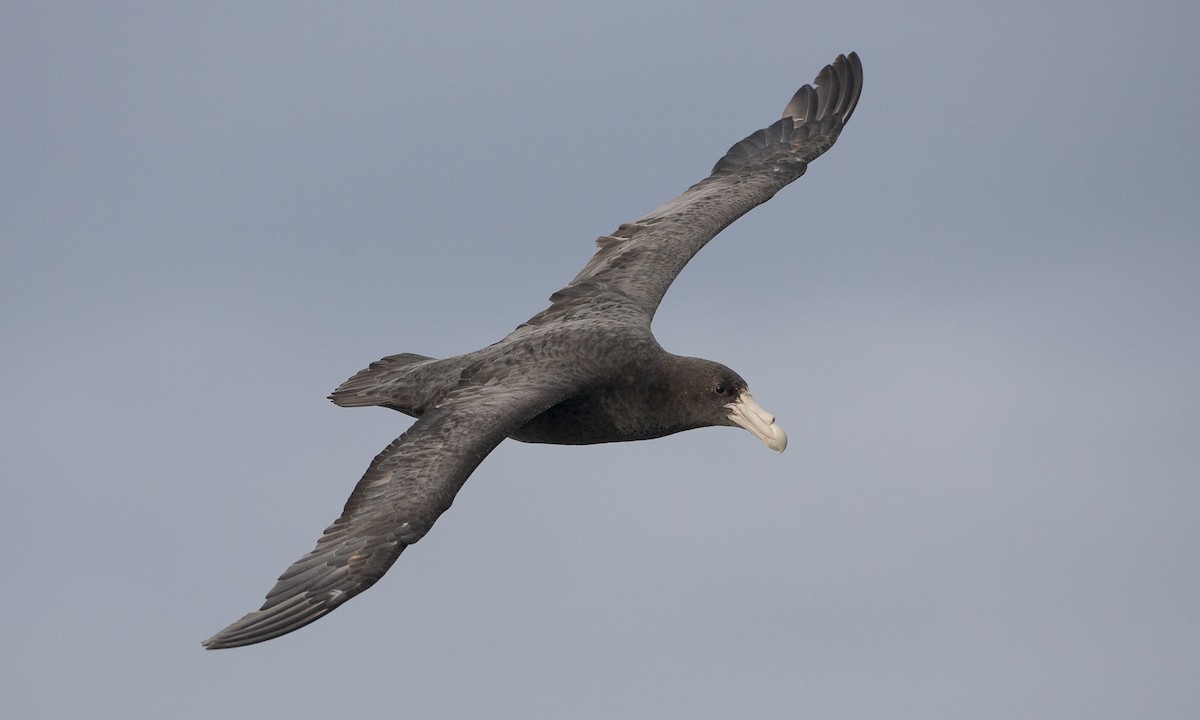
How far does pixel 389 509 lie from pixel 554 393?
2.76 meters

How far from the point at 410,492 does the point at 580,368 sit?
3210mm

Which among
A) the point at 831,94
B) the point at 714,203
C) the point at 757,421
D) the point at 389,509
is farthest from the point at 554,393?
the point at 831,94

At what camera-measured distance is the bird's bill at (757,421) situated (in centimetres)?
2008

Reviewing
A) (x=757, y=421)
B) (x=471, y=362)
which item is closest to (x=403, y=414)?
(x=471, y=362)

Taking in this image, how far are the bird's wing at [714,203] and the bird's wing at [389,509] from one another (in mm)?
3307

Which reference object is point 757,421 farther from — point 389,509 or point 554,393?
point 389,509

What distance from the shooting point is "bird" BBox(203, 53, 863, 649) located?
1781 centimetres

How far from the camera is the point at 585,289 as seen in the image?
2308 cm

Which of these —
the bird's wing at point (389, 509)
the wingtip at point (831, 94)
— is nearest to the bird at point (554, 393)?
the bird's wing at point (389, 509)

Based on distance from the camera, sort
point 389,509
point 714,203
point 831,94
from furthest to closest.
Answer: point 831,94 → point 714,203 → point 389,509

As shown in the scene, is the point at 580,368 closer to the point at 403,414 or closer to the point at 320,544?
the point at 403,414

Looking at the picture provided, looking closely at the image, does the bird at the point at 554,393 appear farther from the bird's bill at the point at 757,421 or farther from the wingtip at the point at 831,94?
the wingtip at the point at 831,94

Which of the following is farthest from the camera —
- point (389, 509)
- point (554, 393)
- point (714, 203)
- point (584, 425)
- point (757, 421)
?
point (714, 203)

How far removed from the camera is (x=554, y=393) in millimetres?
20203
